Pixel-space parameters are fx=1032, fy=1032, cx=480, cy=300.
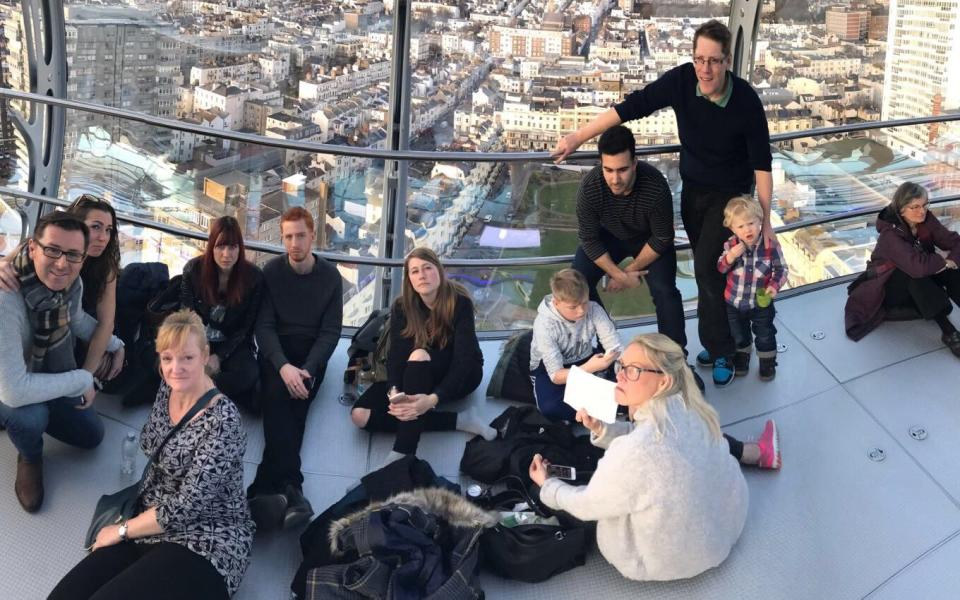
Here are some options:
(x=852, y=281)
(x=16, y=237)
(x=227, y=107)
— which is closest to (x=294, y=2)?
(x=227, y=107)

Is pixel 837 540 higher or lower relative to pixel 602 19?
lower

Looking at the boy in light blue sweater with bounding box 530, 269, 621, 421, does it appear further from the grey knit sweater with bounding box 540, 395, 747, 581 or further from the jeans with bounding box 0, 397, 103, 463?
the jeans with bounding box 0, 397, 103, 463

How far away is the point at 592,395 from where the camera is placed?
126 inches

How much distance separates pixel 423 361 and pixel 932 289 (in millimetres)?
2171

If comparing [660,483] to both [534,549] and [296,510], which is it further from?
[296,510]

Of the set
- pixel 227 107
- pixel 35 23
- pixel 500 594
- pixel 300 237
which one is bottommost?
pixel 500 594

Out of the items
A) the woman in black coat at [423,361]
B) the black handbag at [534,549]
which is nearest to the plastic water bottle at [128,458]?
the woman in black coat at [423,361]

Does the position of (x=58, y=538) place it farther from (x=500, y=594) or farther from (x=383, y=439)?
(x=500, y=594)

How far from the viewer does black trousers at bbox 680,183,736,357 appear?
13.1ft

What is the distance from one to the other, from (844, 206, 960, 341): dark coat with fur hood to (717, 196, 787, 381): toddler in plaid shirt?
55 cm

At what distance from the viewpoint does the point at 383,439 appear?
388 cm

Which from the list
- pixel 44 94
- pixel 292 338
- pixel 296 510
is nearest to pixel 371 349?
pixel 292 338

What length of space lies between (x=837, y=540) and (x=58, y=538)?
2.50m

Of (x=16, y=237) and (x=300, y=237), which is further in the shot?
(x=16, y=237)
